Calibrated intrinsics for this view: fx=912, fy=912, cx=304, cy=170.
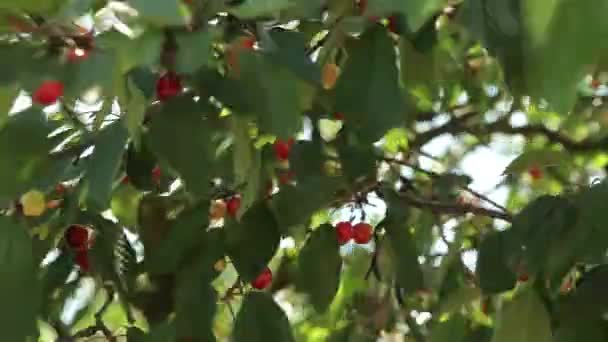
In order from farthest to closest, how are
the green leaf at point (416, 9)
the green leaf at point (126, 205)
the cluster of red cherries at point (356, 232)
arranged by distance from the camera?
the cluster of red cherries at point (356, 232) < the green leaf at point (126, 205) < the green leaf at point (416, 9)

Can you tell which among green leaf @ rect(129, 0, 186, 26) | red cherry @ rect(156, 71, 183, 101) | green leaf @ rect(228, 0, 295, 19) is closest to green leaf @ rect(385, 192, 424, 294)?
red cherry @ rect(156, 71, 183, 101)

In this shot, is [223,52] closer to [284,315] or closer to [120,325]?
[284,315]

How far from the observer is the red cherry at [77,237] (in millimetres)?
1078

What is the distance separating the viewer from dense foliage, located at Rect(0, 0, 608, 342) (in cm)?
66

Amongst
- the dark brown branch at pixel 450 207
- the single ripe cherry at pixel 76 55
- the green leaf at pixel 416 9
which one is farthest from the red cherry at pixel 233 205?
the green leaf at pixel 416 9

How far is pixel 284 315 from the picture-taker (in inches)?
38.2

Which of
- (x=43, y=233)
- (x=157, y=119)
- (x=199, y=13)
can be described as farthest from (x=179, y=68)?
(x=43, y=233)

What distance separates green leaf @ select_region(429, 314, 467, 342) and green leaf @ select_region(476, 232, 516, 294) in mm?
90

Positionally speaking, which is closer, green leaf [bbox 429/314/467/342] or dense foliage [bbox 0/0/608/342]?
dense foliage [bbox 0/0/608/342]

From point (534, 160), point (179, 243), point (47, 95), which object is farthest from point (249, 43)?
point (534, 160)

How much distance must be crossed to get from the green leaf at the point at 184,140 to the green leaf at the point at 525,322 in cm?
33

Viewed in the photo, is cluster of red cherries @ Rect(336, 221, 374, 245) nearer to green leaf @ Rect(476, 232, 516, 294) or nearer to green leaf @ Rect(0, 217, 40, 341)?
green leaf @ Rect(476, 232, 516, 294)

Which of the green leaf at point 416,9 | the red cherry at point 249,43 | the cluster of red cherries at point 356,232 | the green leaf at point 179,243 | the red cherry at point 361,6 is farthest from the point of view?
the cluster of red cherries at point 356,232

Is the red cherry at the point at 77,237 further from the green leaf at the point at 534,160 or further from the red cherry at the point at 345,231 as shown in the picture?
the green leaf at the point at 534,160
